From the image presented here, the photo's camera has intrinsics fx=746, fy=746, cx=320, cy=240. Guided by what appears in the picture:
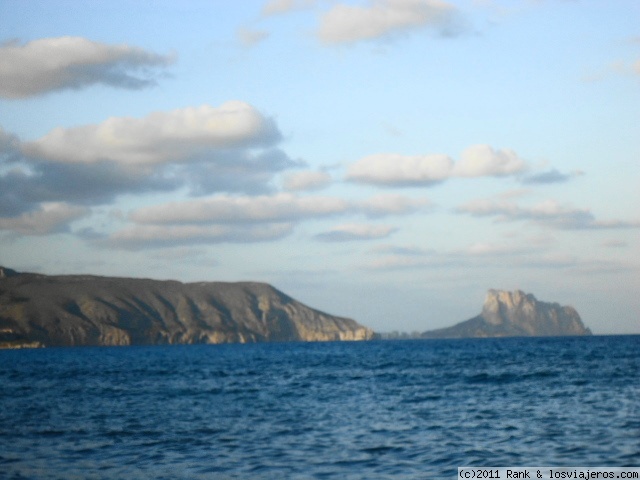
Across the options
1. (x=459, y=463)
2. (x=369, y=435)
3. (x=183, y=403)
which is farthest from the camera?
(x=183, y=403)

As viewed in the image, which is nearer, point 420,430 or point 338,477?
point 338,477

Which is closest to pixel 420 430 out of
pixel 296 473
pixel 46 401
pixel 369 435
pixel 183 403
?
pixel 369 435

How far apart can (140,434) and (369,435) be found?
35.2 feet

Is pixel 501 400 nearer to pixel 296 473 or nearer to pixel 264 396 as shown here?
pixel 264 396

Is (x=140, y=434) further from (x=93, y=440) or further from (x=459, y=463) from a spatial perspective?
(x=459, y=463)

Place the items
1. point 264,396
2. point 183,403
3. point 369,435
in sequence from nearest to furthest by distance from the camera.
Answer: point 369,435 → point 183,403 → point 264,396

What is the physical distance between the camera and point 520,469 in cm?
2447

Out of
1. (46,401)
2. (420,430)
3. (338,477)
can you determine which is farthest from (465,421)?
(46,401)

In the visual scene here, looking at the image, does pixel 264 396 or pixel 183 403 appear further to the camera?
pixel 264 396

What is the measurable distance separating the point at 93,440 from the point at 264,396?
69.8 ft

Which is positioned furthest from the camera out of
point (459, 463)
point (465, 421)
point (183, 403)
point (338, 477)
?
point (183, 403)

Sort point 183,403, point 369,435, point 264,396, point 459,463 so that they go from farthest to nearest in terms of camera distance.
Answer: point 264,396 < point 183,403 < point 369,435 < point 459,463

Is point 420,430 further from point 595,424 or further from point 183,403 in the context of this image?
point 183,403

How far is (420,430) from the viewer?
111ft
